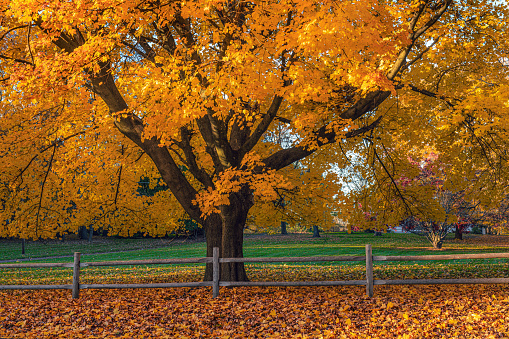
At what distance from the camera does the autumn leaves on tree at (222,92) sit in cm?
773

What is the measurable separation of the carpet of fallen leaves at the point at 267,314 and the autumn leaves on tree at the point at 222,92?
2.08m

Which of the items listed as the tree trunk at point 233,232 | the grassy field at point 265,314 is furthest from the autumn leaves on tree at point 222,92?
the grassy field at point 265,314

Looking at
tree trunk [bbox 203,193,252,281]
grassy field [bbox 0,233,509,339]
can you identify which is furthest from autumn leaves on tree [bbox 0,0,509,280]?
grassy field [bbox 0,233,509,339]

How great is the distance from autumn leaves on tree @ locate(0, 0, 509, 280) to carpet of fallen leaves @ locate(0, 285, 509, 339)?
208 cm

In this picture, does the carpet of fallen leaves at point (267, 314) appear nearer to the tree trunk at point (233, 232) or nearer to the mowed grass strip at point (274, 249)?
the tree trunk at point (233, 232)

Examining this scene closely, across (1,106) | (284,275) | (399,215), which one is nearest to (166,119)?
(1,106)

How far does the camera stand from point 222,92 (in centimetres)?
861

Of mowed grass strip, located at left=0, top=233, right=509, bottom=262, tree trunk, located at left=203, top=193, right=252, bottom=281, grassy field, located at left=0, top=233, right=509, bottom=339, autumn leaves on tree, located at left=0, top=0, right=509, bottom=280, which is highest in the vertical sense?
autumn leaves on tree, located at left=0, top=0, right=509, bottom=280

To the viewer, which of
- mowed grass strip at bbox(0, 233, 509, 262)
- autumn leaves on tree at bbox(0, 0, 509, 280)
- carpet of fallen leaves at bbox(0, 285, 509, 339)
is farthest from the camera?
mowed grass strip at bbox(0, 233, 509, 262)

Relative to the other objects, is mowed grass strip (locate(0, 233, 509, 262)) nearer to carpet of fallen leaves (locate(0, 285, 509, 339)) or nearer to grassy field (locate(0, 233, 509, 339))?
grassy field (locate(0, 233, 509, 339))

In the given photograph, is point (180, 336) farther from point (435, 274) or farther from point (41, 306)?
point (435, 274)

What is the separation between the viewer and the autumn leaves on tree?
773cm

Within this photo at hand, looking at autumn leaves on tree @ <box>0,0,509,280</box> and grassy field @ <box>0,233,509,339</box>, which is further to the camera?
autumn leaves on tree @ <box>0,0,509,280</box>

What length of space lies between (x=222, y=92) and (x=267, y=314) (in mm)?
4573
